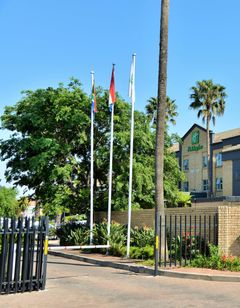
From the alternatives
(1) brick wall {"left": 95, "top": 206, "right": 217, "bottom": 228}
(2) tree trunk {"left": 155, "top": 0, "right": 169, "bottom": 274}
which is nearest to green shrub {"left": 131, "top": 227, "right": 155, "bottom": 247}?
(1) brick wall {"left": 95, "top": 206, "right": 217, "bottom": 228}

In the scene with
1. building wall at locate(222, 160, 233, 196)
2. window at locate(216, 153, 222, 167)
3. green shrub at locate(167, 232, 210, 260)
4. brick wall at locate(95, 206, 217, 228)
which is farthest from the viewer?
window at locate(216, 153, 222, 167)

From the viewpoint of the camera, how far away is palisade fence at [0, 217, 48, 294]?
33.9 ft

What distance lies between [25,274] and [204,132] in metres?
52.6

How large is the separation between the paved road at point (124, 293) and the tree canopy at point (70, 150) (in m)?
12.0

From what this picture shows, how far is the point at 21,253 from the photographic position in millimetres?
10891

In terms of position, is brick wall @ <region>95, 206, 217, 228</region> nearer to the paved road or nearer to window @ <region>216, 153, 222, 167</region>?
the paved road

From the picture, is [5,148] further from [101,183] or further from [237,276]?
[237,276]

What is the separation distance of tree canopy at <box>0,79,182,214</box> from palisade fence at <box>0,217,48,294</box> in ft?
48.8

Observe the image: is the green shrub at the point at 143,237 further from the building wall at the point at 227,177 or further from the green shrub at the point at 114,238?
the building wall at the point at 227,177

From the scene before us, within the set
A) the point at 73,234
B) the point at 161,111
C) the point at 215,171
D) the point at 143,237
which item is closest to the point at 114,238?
the point at 143,237

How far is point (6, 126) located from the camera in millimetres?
29484

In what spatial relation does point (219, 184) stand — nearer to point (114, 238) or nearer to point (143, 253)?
point (114, 238)

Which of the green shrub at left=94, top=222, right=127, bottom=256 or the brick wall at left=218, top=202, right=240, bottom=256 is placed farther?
the green shrub at left=94, top=222, right=127, bottom=256

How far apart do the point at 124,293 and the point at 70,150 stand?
1736 centimetres
